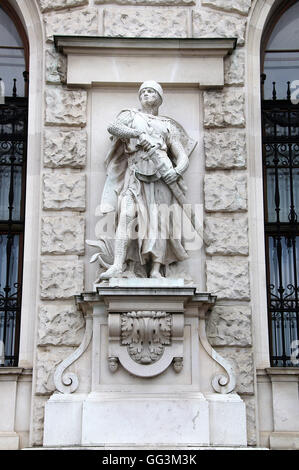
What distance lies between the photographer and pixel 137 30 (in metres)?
10.4

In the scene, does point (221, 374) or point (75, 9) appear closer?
point (221, 374)

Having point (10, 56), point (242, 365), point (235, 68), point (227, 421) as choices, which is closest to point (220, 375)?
point (242, 365)

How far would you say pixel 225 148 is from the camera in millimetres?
10102

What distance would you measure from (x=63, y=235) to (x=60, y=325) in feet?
3.17

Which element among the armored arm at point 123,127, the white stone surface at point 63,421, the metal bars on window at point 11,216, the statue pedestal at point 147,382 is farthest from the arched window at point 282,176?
the metal bars on window at point 11,216

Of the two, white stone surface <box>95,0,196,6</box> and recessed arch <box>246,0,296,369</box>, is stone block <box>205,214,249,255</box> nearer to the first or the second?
recessed arch <box>246,0,296,369</box>

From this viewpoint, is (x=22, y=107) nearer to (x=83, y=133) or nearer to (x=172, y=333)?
(x=83, y=133)

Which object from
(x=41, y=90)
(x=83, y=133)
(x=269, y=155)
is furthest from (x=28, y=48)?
(x=269, y=155)

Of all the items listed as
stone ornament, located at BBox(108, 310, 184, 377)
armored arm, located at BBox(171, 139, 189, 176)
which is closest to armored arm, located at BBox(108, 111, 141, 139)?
armored arm, located at BBox(171, 139, 189, 176)

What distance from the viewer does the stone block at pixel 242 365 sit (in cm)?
934

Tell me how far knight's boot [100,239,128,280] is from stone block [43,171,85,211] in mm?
783

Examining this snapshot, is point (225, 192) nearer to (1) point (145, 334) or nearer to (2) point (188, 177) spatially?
(2) point (188, 177)
